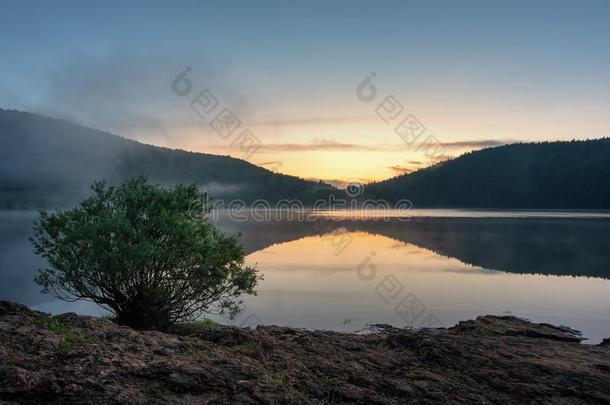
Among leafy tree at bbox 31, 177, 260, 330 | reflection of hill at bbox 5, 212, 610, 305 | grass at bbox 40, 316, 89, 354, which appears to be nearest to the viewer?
grass at bbox 40, 316, 89, 354

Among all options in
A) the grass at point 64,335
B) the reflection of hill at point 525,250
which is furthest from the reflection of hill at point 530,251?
the grass at point 64,335

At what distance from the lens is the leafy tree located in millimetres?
13579

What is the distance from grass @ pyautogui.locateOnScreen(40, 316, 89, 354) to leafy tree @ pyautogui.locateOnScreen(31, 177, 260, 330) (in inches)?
139

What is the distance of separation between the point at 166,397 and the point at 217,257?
8.07 meters

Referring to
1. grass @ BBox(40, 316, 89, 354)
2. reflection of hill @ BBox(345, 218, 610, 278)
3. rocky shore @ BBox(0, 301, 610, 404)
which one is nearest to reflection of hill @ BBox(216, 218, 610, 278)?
reflection of hill @ BBox(345, 218, 610, 278)

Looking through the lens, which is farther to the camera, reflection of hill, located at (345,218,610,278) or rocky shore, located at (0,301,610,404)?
reflection of hill, located at (345,218,610,278)

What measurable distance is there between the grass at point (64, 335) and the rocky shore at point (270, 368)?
0.10 ft

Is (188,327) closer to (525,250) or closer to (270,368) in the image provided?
(270,368)

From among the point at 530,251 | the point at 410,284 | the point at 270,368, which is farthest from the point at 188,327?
the point at 530,251

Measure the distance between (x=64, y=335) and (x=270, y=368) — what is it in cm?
374

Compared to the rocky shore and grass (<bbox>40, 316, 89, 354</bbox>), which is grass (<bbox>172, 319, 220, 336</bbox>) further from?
grass (<bbox>40, 316, 89, 354</bbox>)

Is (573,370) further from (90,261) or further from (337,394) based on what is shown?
(90,261)

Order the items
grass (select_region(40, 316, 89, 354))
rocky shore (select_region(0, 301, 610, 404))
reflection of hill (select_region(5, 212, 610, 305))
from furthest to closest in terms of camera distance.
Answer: reflection of hill (select_region(5, 212, 610, 305)) < grass (select_region(40, 316, 89, 354)) < rocky shore (select_region(0, 301, 610, 404))

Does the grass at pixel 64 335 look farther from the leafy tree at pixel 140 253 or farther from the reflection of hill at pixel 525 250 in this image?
the reflection of hill at pixel 525 250
